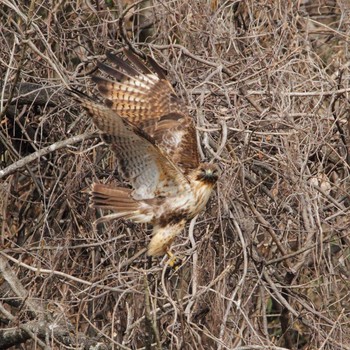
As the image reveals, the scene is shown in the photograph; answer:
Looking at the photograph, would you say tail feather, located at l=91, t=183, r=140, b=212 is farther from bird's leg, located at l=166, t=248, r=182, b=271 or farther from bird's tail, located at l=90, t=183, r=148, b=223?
bird's leg, located at l=166, t=248, r=182, b=271

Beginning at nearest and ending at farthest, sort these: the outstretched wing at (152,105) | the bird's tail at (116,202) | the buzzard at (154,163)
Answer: the buzzard at (154,163), the bird's tail at (116,202), the outstretched wing at (152,105)

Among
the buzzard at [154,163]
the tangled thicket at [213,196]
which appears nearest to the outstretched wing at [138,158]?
the buzzard at [154,163]

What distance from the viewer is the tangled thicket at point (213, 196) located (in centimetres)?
474

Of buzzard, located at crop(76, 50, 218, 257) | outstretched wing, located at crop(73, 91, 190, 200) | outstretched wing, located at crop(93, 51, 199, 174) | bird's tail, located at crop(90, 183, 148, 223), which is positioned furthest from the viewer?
outstretched wing, located at crop(93, 51, 199, 174)

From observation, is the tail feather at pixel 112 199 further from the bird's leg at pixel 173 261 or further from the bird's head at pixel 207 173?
the bird's head at pixel 207 173

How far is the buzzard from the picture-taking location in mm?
4688

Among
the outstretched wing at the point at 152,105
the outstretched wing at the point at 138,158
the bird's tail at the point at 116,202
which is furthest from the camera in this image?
the outstretched wing at the point at 152,105

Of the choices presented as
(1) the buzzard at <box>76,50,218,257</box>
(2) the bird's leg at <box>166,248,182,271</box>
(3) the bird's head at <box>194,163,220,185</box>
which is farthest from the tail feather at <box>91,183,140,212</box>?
(3) the bird's head at <box>194,163,220,185</box>

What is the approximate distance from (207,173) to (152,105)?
888 millimetres

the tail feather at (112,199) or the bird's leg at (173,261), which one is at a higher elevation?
the tail feather at (112,199)

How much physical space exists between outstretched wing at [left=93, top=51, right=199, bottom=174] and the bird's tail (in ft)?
0.99

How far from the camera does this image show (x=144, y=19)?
21.2 feet

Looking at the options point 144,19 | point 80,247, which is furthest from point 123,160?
point 144,19

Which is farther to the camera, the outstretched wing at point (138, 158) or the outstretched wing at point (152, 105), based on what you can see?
the outstretched wing at point (152, 105)
